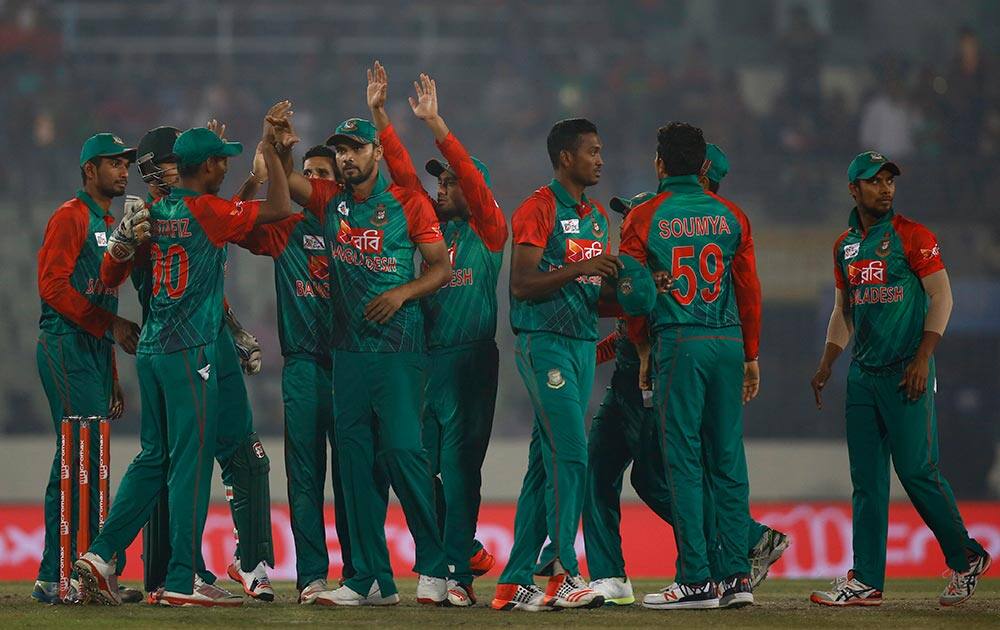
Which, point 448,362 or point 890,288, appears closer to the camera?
point 890,288

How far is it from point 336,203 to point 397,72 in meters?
12.8

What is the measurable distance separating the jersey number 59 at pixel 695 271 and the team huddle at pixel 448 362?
2 cm

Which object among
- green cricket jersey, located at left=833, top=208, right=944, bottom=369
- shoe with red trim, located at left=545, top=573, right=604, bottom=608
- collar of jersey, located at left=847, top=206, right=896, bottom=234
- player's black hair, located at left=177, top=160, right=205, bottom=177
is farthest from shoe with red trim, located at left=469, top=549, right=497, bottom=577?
collar of jersey, located at left=847, top=206, right=896, bottom=234

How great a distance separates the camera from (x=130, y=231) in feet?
21.1

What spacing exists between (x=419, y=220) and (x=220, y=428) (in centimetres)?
143

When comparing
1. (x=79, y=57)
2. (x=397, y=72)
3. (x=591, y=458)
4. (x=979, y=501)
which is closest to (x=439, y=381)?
(x=591, y=458)

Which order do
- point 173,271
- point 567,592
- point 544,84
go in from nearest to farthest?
point 567,592 → point 173,271 → point 544,84

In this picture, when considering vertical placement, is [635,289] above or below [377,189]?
below

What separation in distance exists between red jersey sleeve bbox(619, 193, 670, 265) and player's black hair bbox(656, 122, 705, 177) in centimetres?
16

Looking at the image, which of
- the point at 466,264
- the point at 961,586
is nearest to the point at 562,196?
the point at 466,264

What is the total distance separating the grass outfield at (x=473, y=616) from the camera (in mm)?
5839

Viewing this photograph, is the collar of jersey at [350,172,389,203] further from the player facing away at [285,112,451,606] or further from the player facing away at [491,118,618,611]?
the player facing away at [491,118,618,611]

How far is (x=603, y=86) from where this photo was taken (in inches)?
746

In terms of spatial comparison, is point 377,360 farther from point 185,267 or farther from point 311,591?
point 311,591
